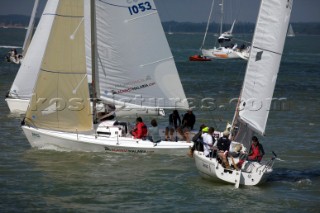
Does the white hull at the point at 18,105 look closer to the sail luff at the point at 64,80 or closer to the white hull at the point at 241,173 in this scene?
the sail luff at the point at 64,80

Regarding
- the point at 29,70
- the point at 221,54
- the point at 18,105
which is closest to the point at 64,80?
the point at 29,70

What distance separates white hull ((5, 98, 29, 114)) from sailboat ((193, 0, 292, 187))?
51.8 ft

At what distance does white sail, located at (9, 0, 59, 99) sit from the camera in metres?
36.6

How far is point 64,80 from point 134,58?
2.62m

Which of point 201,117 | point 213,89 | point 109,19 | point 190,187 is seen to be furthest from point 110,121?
point 213,89

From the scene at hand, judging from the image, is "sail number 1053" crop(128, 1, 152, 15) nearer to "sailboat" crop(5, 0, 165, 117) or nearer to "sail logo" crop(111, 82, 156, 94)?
"sail logo" crop(111, 82, 156, 94)

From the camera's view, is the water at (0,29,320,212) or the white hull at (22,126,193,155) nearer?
the water at (0,29,320,212)

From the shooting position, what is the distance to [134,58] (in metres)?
28.5

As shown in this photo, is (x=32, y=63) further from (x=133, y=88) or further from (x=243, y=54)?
(x=243, y=54)

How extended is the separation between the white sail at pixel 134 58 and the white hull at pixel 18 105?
1041 cm

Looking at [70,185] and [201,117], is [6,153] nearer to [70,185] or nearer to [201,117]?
[70,185]

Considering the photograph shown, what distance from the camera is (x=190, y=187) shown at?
946 inches

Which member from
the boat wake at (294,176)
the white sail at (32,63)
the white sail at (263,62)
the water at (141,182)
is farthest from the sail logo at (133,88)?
the white sail at (32,63)

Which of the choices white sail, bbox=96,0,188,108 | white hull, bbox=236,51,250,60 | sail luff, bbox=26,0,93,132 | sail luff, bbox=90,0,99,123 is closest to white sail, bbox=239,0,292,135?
white sail, bbox=96,0,188,108
